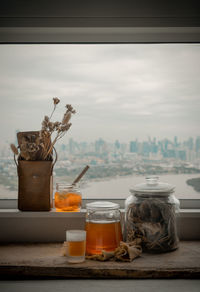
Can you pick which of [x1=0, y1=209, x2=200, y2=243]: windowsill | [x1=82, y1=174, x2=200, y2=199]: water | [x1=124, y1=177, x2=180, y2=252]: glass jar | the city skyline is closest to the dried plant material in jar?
[x1=124, y1=177, x2=180, y2=252]: glass jar

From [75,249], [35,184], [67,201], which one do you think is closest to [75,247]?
[75,249]

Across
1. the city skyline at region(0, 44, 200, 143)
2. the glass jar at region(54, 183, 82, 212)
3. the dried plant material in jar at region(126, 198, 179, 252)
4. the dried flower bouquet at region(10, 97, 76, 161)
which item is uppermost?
the city skyline at region(0, 44, 200, 143)

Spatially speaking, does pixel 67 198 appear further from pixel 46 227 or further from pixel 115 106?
pixel 115 106

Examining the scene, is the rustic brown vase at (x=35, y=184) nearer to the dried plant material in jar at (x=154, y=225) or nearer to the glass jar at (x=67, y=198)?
the glass jar at (x=67, y=198)

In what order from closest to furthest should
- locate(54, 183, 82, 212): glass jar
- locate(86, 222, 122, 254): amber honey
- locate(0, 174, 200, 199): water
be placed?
locate(86, 222, 122, 254): amber honey → locate(54, 183, 82, 212): glass jar → locate(0, 174, 200, 199): water

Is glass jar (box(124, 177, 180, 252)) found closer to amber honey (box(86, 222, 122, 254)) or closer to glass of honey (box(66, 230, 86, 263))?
amber honey (box(86, 222, 122, 254))

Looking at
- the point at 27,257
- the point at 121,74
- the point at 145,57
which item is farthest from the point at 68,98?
the point at 27,257

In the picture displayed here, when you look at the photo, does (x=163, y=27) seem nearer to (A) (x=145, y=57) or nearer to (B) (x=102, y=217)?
(A) (x=145, y=57)
